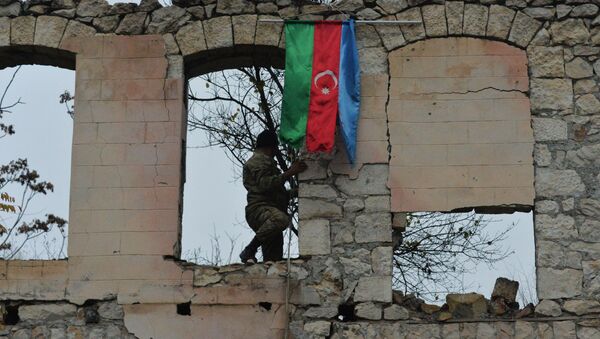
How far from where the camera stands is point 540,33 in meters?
12.3

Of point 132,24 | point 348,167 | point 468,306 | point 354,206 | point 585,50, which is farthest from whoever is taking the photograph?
point 132,24

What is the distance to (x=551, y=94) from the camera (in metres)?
12.1

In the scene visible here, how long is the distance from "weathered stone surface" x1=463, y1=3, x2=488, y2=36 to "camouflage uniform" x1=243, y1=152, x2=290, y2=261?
236 centimetres

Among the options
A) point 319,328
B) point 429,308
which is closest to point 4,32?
point 319,328

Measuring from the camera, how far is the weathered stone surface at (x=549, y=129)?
39.4 ft

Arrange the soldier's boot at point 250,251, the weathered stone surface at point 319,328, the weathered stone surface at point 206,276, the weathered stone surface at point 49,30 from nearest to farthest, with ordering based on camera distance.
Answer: the weathered stone surface at point 319,328, the weathered stone surface at point 206,276, the soldier's boot at point 250,251, the weathered stone surface at point 49,30

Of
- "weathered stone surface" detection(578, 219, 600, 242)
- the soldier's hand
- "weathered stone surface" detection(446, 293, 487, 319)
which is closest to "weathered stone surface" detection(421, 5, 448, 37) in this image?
the soldier's hand

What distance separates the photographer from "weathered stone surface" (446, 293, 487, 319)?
1169 centimetres

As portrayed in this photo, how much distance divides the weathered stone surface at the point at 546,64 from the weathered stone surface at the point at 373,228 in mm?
2069

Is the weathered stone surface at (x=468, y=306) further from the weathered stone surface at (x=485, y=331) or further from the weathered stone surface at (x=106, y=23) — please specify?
the weathered stone surface at (x=106, y=23)

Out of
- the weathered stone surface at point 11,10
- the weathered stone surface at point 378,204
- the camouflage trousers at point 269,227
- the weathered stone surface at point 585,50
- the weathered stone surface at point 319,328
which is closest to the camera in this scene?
the weathered stone surface at point 319,328

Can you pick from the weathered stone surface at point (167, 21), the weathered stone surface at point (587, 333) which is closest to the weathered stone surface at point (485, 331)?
the weathered stone surface at point (587, 333)

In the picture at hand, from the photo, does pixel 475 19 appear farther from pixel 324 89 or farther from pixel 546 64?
pixel 324 89

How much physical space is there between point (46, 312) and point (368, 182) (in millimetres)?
3343
